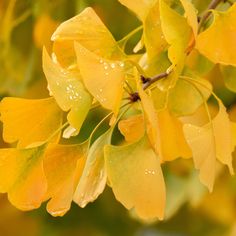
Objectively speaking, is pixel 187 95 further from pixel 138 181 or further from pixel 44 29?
pixel 44 29

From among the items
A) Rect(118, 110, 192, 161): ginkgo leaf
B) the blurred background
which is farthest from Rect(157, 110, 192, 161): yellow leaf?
the blurred background

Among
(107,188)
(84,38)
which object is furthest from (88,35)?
(107,188)

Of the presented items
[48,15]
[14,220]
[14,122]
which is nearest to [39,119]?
[14,122]

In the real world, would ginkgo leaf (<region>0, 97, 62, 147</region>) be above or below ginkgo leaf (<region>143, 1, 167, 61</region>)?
below

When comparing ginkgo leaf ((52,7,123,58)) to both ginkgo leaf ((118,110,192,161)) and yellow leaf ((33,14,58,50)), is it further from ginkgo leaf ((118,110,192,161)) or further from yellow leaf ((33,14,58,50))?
yellow leaf ((33,14,58,50))

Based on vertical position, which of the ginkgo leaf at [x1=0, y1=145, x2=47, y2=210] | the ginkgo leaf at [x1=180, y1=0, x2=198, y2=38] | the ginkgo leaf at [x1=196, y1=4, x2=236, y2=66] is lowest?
the ginkgo leaf at [x1=0, y1=145, x2=47, y2=210]

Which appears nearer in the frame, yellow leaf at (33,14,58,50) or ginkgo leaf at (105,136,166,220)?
ginkgo leaf at (105,136,166,220)

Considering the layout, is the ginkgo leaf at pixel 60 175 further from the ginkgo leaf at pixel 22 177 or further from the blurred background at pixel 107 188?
the blurred background at pixel 107 188

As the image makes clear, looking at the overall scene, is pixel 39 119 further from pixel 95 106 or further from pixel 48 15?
pixel 48 15
